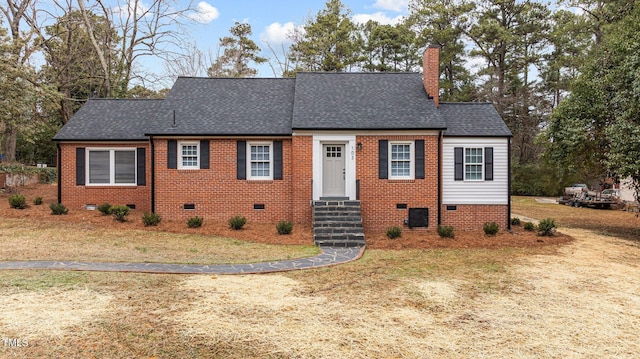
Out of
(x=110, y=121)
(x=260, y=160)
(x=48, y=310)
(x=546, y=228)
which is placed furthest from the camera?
(x=110, y=121)

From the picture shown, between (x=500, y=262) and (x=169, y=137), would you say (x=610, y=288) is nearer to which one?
(x=500, y=262)

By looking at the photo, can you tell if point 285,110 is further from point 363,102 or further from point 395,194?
point 395,194

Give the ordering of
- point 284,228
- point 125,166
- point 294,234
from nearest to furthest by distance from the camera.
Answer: point 284,228
point 294,234
point 125,166

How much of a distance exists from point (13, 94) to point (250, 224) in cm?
1247

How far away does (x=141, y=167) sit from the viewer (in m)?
16.2

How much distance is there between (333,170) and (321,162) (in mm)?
608

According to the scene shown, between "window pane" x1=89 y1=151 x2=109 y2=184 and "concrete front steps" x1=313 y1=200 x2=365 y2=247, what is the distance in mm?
8667

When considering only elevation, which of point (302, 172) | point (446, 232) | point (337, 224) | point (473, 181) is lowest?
point (446, 232)

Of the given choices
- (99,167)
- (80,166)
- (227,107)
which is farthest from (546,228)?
(80,166)

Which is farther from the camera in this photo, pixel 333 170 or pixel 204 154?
pixel 333 170

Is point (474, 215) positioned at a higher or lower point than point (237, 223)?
higher

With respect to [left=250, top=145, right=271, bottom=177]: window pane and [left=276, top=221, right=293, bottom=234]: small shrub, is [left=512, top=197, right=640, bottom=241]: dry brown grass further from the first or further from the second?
[left=250, top=145, right=271, bottom=177]: window pane

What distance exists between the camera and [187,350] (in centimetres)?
474

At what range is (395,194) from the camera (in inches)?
576
